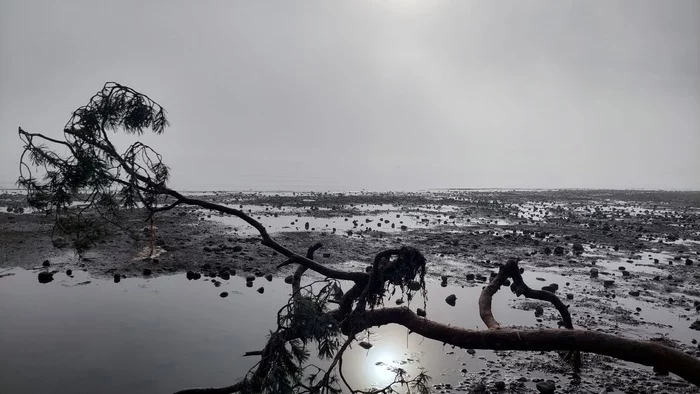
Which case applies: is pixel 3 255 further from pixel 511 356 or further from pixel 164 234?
pixel 511 356

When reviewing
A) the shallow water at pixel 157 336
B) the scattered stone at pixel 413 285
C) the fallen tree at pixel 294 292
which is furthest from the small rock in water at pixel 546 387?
the scattered stone at pixel 413 285

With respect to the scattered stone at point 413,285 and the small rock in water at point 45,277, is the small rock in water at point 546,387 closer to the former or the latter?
the scattered stone at point 413,285

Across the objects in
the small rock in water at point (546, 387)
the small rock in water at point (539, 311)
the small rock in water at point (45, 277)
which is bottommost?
the small rock in water at point (546, 387)

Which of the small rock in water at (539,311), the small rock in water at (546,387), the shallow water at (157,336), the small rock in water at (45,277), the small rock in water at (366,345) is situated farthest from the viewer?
the small rock in water at (45,277)

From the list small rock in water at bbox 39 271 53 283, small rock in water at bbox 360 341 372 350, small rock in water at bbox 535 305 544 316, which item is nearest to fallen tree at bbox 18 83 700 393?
small rock in water at bbox 360 341 372 350

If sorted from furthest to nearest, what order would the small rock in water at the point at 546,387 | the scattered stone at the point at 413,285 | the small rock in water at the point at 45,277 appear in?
the small rock in water at the point at 45,277 → the small rock in water at the point at 546,387 → the scattered stone at the point at 413,285

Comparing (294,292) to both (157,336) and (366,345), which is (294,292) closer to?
(366,345)

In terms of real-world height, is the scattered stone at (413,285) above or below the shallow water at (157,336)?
above

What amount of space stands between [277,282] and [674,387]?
12.1 m

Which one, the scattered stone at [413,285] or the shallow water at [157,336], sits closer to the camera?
the scattered stone at [413,285]

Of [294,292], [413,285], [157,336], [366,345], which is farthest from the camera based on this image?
[157,336]

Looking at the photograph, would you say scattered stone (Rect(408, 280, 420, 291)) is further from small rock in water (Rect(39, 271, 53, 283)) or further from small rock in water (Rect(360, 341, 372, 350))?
small rock in water (Rect(39, 271, 53, 283))

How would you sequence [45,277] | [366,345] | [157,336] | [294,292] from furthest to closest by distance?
[45,277]
[157,336]
[366,345]
[294,292]

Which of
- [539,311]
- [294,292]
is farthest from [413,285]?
[539,311]
